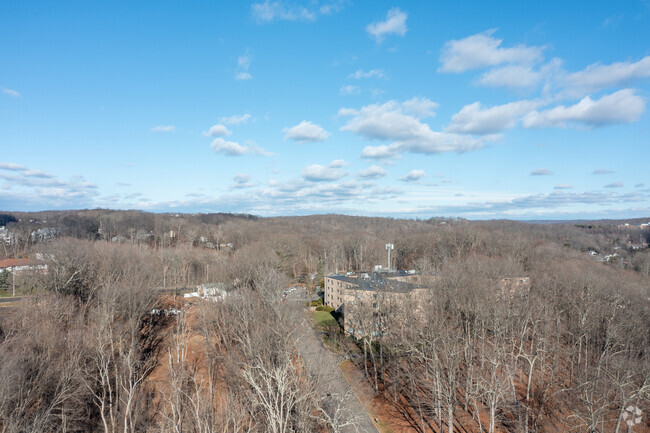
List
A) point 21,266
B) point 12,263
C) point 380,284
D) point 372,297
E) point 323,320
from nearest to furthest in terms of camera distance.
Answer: point 372,297 < point 380,284 < point 323,320 < point 21,266 < point 12,263

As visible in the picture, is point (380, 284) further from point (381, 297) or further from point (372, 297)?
point (381, 297)

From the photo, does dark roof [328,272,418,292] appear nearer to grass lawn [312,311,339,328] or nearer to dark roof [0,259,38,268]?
grass lawn [312,311,339,328]

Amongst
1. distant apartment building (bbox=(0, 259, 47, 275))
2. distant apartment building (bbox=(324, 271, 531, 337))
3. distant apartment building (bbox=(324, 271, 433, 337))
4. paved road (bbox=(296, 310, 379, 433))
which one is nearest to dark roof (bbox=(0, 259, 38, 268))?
distant apartment building (bbox=(0, 259, 47, 275))

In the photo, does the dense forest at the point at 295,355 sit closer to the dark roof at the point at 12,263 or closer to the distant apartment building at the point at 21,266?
the distant apartment building at the point at 21,266

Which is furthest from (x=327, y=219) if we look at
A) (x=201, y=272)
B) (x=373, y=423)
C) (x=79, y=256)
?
(x=373, y=423)

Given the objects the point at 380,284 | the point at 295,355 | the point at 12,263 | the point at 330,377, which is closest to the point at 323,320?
the point at 380,284

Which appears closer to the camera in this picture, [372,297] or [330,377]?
[330,377]

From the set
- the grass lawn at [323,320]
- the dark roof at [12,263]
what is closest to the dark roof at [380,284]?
the grass lawn at [323,320]
